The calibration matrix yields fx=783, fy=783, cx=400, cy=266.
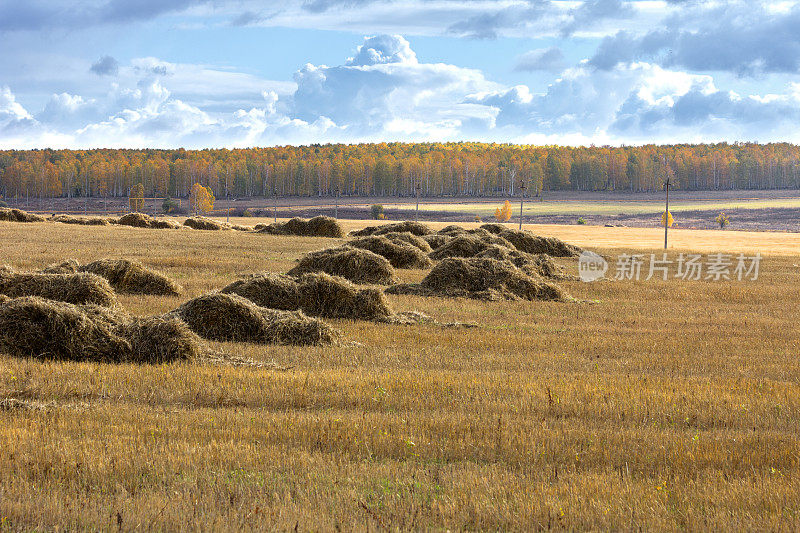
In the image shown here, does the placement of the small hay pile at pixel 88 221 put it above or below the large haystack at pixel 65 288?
below

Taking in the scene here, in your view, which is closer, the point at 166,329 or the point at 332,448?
the point at 332,448

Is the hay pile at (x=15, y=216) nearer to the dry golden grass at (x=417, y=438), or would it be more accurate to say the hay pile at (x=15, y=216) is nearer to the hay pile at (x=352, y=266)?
the hay pile at (x=352, y=266)

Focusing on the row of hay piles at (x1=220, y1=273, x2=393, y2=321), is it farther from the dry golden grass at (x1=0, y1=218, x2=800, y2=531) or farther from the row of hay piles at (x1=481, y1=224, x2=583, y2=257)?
the row of hay piles at (x1=481, y1=224, x2=583, y2=257)

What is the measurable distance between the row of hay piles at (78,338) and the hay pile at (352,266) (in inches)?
536

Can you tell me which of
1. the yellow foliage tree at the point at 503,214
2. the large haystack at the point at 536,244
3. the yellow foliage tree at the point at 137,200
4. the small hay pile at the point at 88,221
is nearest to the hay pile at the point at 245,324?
the large haystack at the point at 536,244

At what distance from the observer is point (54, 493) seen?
723cm

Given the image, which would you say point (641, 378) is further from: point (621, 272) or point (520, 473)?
point (621, 272)

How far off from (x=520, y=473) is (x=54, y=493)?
455 cm

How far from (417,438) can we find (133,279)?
16.3 metres

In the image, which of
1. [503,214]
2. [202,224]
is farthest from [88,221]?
[503,214]

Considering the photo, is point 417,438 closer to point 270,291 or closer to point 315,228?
point 270,291

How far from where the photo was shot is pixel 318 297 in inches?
808

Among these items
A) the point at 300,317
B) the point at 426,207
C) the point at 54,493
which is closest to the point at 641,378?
the point at 300,317

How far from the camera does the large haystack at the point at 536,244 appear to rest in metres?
44.9
